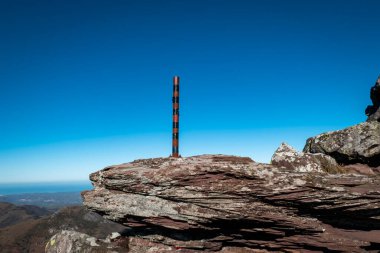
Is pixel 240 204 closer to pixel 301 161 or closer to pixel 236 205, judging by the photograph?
pixel 236 205

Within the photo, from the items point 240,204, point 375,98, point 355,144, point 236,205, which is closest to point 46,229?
point 236,205

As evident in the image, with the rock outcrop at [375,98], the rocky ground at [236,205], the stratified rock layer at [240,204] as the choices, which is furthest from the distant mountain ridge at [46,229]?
the stratified rock layer at [240,204]

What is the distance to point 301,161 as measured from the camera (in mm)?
16703

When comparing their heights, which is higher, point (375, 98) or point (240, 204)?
point (375, 98)

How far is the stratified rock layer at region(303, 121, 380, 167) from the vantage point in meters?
18.8

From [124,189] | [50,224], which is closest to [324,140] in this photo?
[124,189]

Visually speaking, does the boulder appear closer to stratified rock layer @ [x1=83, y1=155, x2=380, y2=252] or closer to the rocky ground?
the rocky ground

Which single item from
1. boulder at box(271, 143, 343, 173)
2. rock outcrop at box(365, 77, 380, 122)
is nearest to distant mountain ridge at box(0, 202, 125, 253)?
rock outcrop at box(365, 77, 380, 122)

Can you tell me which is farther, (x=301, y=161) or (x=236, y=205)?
(x=301, y=161)

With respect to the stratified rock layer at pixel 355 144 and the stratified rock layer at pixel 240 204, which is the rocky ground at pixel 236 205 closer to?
the stratified rock layer at pixel 240 204

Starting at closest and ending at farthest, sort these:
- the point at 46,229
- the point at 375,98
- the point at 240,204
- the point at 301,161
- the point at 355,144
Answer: the point at 240,204 < the point at 301,161 < the point at 355,144 < the point at 375,98 < the point at 46,229

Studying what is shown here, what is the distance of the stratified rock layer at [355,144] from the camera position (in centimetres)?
1883

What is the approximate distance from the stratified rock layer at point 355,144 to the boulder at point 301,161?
82.0 inches

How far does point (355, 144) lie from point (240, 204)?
31.3 feet
